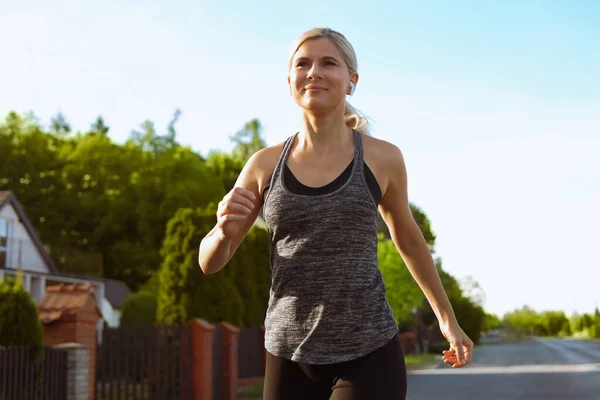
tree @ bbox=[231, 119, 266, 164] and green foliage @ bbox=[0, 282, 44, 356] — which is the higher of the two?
tree @ bbox=[231, 119, 266, 164]

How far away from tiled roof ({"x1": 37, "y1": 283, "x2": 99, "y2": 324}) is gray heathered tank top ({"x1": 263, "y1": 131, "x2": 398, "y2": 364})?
1013cm

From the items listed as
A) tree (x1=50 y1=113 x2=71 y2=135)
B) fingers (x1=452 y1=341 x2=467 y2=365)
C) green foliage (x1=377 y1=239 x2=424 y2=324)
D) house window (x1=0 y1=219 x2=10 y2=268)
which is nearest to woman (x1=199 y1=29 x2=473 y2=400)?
fingers (x1=452 y1=341 x2=467 y2=365)

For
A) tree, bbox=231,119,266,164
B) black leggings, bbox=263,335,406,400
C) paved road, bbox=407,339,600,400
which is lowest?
paved road, bbox=407,339,600,400

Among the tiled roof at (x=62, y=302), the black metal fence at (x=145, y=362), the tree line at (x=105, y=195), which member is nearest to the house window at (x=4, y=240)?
the tree line at (x=105, y=195)

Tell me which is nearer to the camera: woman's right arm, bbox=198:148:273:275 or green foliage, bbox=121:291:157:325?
woman's right arm, bbox=198:148:273:275

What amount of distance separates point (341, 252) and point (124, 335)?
12.4 m

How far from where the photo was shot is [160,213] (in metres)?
51.1

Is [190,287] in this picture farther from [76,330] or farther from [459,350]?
[459,350]

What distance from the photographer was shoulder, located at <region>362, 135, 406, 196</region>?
289 centimetres

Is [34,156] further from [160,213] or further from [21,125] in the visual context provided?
[160,213]

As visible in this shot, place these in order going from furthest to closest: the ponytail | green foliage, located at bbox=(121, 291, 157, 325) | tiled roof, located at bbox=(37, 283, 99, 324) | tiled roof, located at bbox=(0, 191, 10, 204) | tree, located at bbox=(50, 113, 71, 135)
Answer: tree, located at bbox=(50, 113, 71, 135) < tiled roof, located at bbox=(0, 191, 10, 204) < green foliage, located at bbox=(121, 291, 157, 325) < tiled roof, located at bbox=(37, 283, 99, 324) < the ponytail

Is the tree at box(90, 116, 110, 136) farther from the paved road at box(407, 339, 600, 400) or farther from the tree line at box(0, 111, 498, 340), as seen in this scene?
the paved road at box(407, 339, 600, 400)

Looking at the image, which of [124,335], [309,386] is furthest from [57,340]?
[309,386]

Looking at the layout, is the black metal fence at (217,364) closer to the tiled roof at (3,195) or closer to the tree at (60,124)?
the tiled roof at (3,195)
